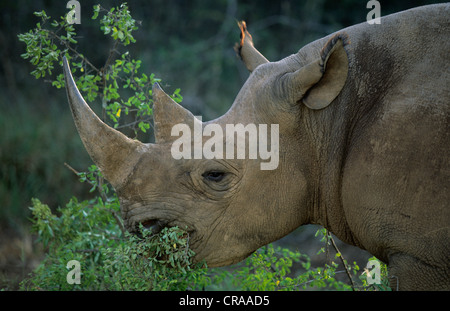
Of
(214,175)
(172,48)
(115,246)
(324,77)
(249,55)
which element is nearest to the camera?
(324,77)

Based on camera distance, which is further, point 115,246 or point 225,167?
point 115,246

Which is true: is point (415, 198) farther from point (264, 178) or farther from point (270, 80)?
point (270, 80)

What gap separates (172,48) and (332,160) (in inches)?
290

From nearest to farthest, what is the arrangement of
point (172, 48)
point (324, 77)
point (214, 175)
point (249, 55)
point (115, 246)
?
1. point (324, 77)
2. point (214, 175)
3. point (249, 55)
4. point (115, 246)
5. point (172, 48)

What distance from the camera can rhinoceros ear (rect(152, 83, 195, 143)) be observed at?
3793 mm

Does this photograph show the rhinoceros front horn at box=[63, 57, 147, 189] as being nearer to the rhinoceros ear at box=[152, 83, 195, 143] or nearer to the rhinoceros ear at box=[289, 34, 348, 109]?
the rhinoceros ear at box=[152, 83, 195, 143]

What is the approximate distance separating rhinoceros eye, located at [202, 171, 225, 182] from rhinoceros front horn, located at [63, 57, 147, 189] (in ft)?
1.41

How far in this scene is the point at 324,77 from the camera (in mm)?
3609

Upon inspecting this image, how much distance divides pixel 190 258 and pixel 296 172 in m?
0.83

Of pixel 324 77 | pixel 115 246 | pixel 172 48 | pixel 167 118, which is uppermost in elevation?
pixel 172 48

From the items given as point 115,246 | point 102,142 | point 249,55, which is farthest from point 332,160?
point 115,246

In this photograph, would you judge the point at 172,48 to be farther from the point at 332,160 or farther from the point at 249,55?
the point at 332,160

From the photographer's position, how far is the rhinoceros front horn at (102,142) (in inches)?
142

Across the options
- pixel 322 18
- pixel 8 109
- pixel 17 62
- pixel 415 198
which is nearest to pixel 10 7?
pixel 17 62
